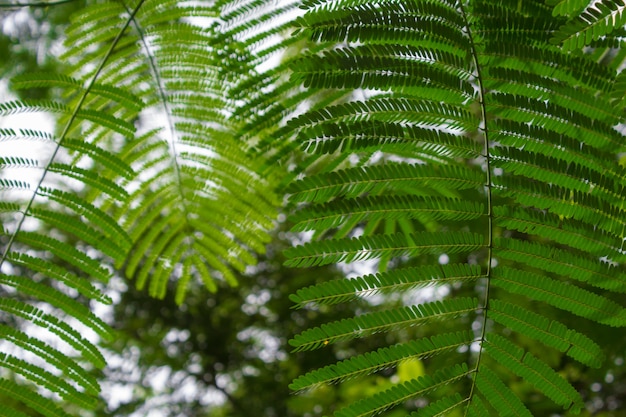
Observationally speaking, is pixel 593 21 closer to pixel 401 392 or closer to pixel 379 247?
pixel 379 247

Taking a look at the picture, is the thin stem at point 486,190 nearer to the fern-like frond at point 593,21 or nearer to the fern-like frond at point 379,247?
the fern-like frond at point 379,247

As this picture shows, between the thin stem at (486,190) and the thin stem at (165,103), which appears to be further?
the thin stem at (165,103)

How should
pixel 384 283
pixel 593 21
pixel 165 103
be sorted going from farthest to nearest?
pixel 165 103 < pixel 384 283 < pixel 593 21

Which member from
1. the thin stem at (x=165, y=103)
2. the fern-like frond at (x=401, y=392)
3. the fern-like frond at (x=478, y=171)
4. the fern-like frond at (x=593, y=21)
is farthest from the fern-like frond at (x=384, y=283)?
the thin stem at (x=165, y=103)

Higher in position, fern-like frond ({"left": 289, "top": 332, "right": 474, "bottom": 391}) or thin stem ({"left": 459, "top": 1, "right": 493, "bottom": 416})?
thin stem ({"left": 459, "top": 1, "right": 493, "bottom": 416})

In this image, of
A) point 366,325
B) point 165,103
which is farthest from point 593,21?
point 165,103

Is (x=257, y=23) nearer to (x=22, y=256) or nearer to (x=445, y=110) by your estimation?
(x=445, y=110)

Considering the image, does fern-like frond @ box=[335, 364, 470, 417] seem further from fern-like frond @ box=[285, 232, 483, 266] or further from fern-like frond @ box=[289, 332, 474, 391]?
fern-like frond @ box=[285, 232, 483, 266]

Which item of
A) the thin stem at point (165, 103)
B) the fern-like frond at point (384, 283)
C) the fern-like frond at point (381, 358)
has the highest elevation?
the thin stem at point (165, 103)

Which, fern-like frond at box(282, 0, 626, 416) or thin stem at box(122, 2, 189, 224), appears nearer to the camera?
fern-like frond at box(282, 0, 626, 416)

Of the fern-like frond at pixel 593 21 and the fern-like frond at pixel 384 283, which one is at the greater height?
the fern-like frond at pixel 593 21

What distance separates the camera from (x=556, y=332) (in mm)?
1019

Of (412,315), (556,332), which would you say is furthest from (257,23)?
(556,332)

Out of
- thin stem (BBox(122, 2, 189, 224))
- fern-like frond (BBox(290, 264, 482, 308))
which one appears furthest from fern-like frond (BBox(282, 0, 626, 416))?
thin stem (BBox(122, 2, 189, 224))
